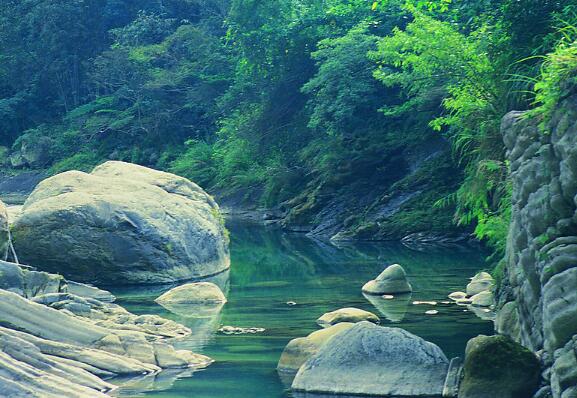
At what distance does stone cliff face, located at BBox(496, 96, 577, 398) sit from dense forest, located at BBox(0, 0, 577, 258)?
1.42ft

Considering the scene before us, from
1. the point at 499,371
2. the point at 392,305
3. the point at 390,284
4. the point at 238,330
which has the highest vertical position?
the point at 499,371

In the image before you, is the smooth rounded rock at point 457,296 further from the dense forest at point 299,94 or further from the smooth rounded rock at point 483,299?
the dense forest at point 299,94

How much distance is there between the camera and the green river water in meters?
10.8

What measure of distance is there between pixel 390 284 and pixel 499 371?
769cm

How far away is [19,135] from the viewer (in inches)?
2462

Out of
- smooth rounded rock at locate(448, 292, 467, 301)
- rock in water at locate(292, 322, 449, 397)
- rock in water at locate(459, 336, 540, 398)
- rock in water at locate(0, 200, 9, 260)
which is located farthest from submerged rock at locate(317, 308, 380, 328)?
rock in water at locate(0, 200, 9, 260)

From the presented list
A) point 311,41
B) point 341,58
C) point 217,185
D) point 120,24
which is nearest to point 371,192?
point 341,58

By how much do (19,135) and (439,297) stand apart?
4919cm

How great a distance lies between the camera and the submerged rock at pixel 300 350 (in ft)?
37.1

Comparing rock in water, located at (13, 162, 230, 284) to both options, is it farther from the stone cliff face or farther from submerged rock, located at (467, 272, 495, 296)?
the stone cliff face

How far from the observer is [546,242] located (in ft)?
33.6

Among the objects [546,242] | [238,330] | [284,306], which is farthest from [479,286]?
[546,242]

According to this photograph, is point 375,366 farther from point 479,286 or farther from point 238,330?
point 479,286

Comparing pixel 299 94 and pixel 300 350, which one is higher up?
pixel 300 350
